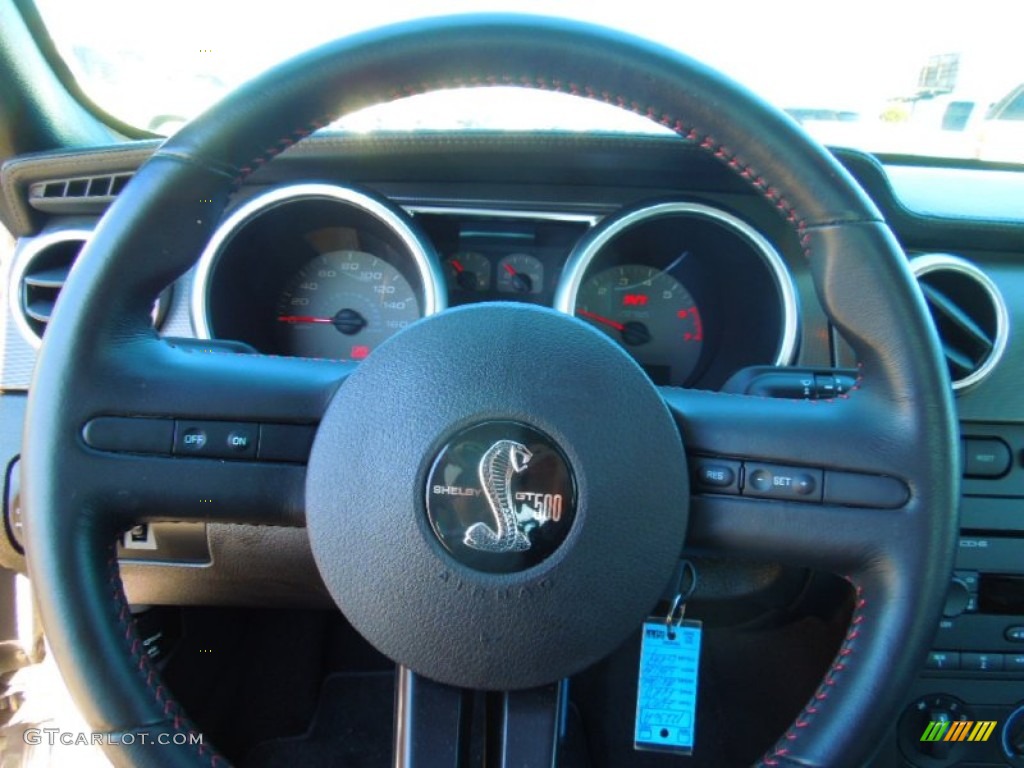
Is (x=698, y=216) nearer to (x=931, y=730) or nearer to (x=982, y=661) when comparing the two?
(x=982, y=661)

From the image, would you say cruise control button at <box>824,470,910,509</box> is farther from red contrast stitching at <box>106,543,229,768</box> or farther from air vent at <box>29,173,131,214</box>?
air vent at <box>29,173,131,214</box>

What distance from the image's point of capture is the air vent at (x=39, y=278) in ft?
5.80

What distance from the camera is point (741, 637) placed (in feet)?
6.77

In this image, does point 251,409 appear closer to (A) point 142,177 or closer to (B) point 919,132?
(A) point 142,177

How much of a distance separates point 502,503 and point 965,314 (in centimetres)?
131

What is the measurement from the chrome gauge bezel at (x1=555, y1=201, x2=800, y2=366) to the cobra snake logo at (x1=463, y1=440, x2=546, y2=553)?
0.87 meters

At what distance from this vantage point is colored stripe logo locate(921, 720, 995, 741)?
5.98ft

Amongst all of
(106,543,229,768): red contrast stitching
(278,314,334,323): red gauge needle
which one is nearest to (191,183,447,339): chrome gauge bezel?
(278,314,334,323): red gauge needle

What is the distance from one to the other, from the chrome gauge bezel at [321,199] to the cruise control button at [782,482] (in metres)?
0.93

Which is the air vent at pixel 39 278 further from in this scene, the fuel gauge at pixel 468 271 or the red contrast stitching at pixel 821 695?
the red contrast stitching at pixel 821 695

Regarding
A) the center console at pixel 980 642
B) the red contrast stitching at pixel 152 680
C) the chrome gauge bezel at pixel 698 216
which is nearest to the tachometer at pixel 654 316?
the chrome gauge bezel at pixel 698 216

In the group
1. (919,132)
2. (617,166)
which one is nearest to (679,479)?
(617,166)

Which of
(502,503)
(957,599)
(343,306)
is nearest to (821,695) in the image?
(502,503)

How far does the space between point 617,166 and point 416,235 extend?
0.43 meters
